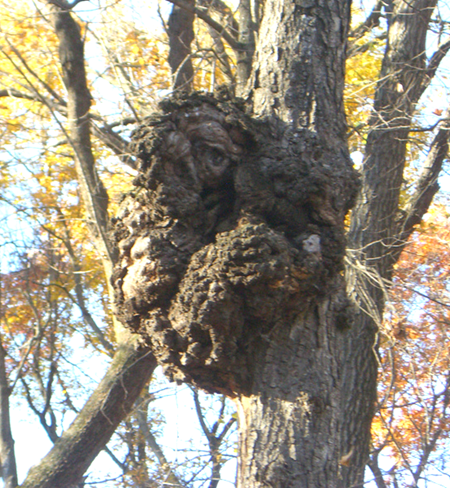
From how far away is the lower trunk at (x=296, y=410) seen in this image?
1.88m

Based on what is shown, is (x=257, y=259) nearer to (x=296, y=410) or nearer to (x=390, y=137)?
(x=296, y=410)

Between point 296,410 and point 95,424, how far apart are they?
10.8 feet

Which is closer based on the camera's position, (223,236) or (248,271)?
(248,271)

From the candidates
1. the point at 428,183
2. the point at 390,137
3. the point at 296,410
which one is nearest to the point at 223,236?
the point at 296,410

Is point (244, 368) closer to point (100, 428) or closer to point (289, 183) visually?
point (289, 183)

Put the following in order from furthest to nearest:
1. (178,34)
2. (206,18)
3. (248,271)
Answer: (178,34)
(206,18)
(248,271)

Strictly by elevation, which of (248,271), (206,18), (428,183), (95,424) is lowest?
(248,271)

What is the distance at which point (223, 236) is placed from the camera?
6.45 ft

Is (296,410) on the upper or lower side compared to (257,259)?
lower

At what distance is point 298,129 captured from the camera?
2.25 meters

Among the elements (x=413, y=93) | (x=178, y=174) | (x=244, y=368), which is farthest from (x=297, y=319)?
(x=413, y=93)

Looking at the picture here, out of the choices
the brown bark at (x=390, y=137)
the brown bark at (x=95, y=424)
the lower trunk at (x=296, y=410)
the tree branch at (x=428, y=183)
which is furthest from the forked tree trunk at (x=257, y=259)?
the tree branch at (x=428, y=183)

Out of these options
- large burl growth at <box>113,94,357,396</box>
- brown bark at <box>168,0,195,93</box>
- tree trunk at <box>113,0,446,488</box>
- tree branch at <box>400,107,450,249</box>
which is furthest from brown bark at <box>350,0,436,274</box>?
large burl growth at <box>113,94,357,396</box>

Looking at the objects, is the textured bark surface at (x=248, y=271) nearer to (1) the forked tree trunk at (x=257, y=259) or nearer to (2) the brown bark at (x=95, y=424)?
(1) the forked tree trunk at (x=257, y=259)
